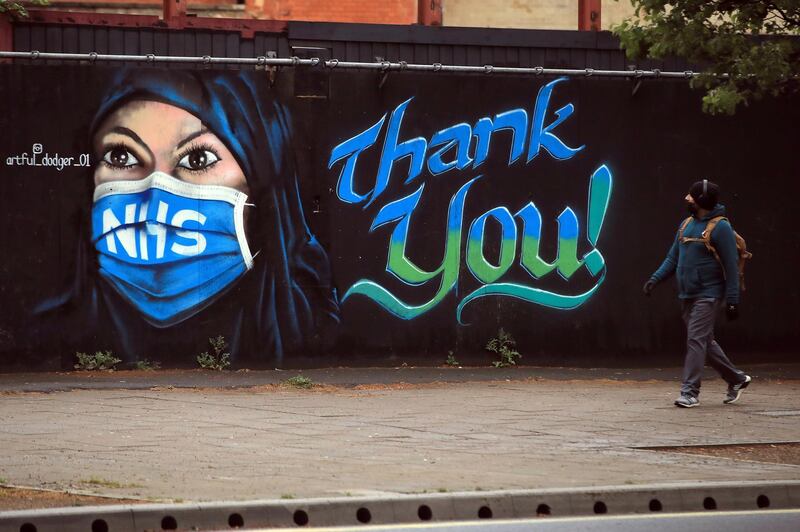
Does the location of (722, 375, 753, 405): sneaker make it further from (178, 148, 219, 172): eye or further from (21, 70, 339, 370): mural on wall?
(178, 148, 219, 172): eye

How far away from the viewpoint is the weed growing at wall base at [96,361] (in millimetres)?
15039

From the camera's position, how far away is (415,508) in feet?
26.1

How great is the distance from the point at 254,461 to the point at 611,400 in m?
5.00

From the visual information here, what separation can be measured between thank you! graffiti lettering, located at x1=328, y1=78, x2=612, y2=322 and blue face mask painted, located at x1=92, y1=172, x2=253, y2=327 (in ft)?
4.11

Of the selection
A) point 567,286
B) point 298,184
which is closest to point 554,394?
point 567,286

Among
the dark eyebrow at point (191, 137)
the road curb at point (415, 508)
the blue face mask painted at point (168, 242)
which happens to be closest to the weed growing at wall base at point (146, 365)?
the blue face mask painted at point (168, 242)

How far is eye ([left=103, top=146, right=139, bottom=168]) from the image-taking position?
1505 centimetres

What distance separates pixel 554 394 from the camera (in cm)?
1395

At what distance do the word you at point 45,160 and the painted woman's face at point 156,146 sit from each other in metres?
0.16

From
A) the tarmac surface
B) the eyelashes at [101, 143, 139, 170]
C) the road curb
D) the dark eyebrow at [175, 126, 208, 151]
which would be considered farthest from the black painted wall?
the road curb

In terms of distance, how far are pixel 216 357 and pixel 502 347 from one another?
305 cm

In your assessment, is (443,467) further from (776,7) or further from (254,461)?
(776,7)

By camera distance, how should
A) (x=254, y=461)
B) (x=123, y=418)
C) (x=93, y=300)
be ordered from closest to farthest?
(x=254, y=461), (x=123, y=418), (x=93, y=300)

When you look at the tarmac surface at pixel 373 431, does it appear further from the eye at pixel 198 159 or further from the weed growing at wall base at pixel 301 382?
the eye at pixel 198 159
